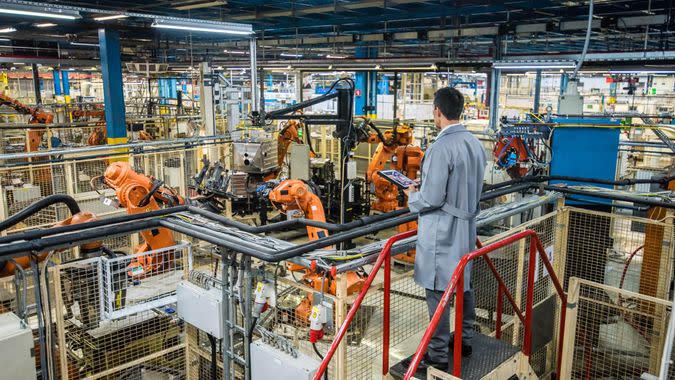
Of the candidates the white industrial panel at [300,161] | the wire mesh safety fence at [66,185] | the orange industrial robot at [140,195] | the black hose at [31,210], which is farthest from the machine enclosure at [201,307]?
the white industrial panel at [300,161]

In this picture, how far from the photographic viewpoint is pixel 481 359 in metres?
3.56

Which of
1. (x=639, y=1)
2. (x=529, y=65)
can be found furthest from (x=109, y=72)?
(x=639, y=1)

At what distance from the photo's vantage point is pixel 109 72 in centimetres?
1189

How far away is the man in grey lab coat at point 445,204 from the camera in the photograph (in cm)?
316

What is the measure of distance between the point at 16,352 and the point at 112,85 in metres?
9.87

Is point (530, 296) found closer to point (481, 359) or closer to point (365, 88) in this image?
point (481, 359)

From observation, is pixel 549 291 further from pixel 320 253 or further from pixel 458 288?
pixel 320 253

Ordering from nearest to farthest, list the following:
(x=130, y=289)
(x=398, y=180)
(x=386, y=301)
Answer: (x=386, y=301)
(x=398, y=180)
(x=130, y=289)

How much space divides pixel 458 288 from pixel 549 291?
301cm

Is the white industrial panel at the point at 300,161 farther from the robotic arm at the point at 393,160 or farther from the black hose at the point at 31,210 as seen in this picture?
the black hose at the point at 31,210

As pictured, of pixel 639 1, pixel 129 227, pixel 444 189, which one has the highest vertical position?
pixel 639 1

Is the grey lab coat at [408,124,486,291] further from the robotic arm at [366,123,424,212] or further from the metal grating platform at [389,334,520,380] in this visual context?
the robotic arm at [366,123,424,212]

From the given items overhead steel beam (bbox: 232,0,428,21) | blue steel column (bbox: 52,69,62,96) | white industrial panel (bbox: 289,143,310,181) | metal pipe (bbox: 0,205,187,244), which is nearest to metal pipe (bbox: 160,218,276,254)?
metal pipe (bbox: 0,205,187,244)

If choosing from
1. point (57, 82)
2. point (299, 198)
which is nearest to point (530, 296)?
point (299, 198)
